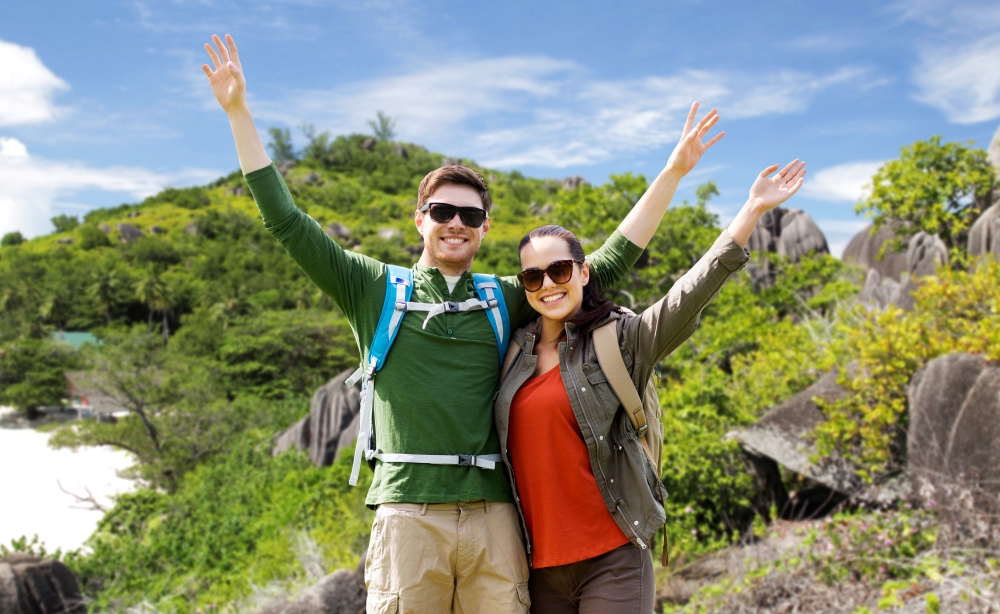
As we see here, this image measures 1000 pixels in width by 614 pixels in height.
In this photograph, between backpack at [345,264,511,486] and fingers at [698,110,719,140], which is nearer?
backpack at [345,264,511,486]

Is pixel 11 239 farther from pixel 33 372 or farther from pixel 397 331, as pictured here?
pixel 397 331

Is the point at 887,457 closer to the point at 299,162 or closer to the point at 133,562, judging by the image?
the point at 133,562

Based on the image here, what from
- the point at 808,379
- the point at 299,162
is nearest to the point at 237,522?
the point at 808,379

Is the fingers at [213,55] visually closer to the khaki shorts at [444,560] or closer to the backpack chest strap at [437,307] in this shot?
the backpack chest strap at [437,307]

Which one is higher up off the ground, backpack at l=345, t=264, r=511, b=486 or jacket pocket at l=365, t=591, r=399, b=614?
backpack at l=345, t=264, r=511, b=486

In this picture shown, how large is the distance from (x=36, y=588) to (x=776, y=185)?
31.5 ft

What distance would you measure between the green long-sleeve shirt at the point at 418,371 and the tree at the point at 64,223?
78332 millimetres

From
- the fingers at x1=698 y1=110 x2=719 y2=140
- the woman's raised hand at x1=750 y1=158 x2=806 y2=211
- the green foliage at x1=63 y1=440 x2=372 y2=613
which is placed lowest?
the green foliage at x1=63 y1=440 x2=372 y2=613

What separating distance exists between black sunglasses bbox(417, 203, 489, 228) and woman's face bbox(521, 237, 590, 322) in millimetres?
205

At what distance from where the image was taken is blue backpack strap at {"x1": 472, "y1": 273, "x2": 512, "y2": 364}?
2.26 meters

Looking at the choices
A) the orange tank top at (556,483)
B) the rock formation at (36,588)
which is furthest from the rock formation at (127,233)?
the orange tank top at (556,483)

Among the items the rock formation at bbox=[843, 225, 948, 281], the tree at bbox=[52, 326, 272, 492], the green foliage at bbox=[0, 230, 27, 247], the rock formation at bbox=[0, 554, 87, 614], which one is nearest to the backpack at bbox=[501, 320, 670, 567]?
the rock formation at bbox=[0, 554, 87, 614]

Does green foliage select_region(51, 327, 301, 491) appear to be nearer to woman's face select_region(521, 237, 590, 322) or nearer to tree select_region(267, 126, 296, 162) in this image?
woman's face select_region(521, 237, 590, 322)

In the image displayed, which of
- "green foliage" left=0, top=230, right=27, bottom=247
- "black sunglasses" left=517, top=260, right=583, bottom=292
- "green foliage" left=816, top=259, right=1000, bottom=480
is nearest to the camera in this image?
"black sunglasses" left=517, top=260, right=583, bottom=292
